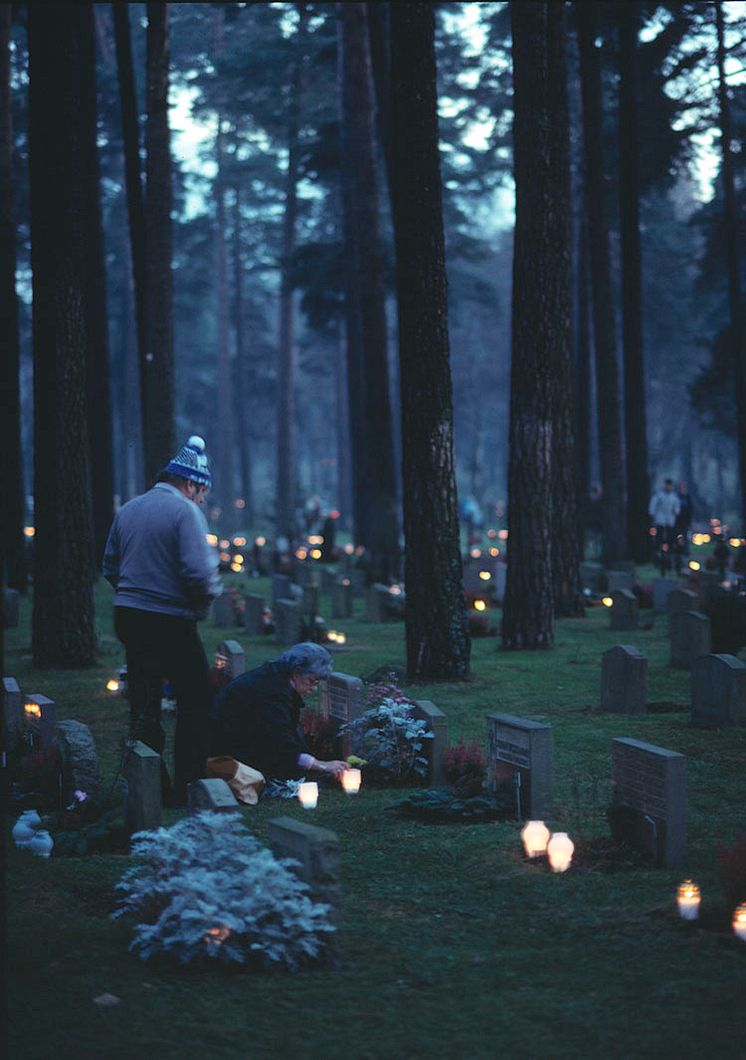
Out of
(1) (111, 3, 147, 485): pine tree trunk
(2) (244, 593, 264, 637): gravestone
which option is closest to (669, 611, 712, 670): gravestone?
(2) (244, 593, 264, 637): gravestone

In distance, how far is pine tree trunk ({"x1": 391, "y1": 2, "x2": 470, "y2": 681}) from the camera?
1436 cm

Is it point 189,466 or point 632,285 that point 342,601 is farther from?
point 189,466

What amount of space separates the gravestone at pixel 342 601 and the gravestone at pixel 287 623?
14.4ft

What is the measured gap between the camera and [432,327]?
1442cm

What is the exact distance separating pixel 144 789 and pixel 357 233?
75.5 feet

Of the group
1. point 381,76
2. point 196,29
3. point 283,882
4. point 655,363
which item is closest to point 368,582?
point 381,76

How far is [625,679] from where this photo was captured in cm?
1251

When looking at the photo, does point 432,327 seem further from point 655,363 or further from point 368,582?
point 655,363

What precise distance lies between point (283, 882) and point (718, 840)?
3218mm

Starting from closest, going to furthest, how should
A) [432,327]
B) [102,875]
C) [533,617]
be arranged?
[102,875] < [432,327] < [533,617]

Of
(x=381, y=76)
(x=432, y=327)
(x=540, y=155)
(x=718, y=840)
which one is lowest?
(x=718, y=840)

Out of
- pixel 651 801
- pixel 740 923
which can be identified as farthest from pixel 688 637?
pixel 740 923

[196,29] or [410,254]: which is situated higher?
[196,29]

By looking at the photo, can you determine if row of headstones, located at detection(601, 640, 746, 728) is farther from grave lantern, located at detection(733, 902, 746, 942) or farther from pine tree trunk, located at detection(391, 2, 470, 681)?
grave lantern, located at detection(733, 902, 746, 942)
